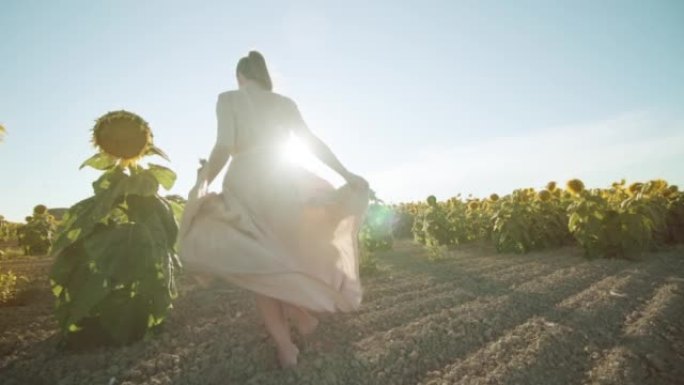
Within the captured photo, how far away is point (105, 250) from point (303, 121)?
1.66m

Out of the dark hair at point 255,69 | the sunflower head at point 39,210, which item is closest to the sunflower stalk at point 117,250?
the dark hair at point 255,69

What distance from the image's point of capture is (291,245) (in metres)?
2.78

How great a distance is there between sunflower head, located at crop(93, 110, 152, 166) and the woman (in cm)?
95

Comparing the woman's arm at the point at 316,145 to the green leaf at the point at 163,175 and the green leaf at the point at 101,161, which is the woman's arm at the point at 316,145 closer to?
the green leaf at the point at 163,175

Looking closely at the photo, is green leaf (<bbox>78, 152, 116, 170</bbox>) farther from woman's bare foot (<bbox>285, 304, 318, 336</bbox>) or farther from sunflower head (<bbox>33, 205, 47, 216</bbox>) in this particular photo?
sunflower head (<bbox>33, 205, 47, 216</bbox>)

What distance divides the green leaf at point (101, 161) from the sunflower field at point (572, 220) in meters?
6.14

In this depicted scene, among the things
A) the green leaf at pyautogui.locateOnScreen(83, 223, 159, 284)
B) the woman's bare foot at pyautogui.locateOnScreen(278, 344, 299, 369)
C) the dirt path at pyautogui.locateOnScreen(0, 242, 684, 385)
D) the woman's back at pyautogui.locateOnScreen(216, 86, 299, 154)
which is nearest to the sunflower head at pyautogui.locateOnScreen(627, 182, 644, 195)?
the dirt path at pyautogui.locateOnScreen(0, 242, 684, 385)

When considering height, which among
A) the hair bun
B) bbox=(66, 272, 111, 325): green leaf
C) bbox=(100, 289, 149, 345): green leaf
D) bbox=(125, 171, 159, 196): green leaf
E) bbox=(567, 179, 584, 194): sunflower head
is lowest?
bbox=(100, 289, 149, 345): green leaf

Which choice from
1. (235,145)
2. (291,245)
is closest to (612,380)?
(291,245)

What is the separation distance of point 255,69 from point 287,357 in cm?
195

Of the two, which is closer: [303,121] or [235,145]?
[235,145]

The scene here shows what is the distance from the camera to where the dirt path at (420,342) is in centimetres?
273

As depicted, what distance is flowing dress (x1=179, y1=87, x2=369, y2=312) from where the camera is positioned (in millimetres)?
2654

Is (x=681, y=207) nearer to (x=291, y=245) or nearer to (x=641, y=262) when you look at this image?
(x=641, y=262)
